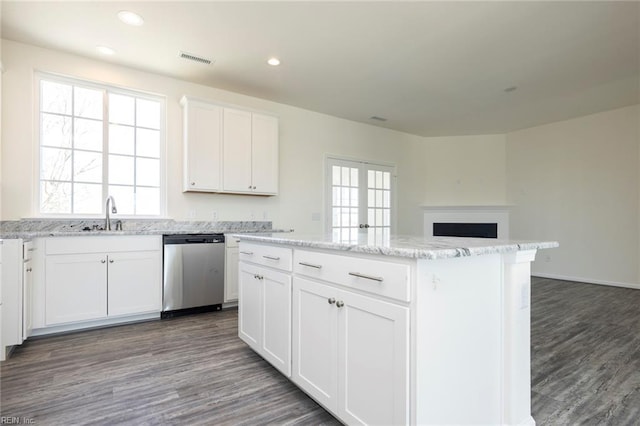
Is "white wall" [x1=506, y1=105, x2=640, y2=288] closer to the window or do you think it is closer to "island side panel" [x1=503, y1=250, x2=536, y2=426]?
"island side panel" [x1=503, y1=250, x2=536, y2=426]

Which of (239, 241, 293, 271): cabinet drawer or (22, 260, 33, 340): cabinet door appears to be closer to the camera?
(239, 241, 293, 271): cabinet drawer

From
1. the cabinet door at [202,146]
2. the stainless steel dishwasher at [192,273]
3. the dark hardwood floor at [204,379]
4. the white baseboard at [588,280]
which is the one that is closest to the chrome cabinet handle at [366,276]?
the dark hardwood floor at [204,379]

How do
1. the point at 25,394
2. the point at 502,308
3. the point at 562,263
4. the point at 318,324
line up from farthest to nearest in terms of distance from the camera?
the point at 562,263 < the point at 25,394 < the point at 318,324 < the point at 502,308

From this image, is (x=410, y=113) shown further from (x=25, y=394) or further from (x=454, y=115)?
(x=25, y=394)

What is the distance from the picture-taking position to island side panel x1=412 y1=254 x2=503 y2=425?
121 cm

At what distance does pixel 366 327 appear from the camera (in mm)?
1387

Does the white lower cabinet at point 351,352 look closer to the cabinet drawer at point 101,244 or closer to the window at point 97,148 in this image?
the cabinet drawer at point 101,244

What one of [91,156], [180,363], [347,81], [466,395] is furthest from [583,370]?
[91,156]

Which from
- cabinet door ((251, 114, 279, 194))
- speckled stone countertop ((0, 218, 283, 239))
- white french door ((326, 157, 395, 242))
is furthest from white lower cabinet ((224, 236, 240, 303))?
white french door ((326, 157, 395, 242))

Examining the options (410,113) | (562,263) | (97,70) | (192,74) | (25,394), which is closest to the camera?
(25,394)

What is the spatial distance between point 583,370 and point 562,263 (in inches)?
164

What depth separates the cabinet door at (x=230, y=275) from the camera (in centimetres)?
378

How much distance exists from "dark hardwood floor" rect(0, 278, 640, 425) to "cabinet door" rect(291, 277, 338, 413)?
0.59 feet

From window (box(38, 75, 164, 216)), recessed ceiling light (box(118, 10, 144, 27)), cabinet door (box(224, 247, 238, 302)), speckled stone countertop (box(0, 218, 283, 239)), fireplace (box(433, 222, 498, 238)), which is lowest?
cabinet door (box(224, 247, 238, 302))
